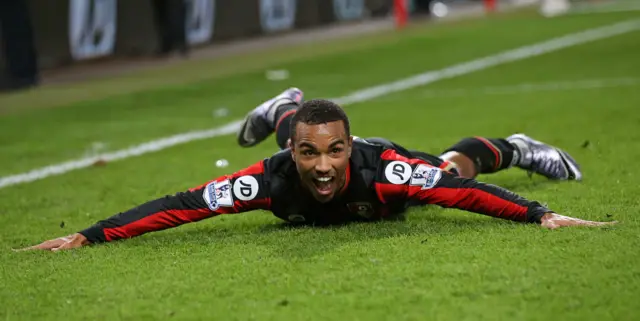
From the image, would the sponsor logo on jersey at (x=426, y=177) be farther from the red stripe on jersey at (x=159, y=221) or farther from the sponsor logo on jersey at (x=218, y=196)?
the red stripe on jersey at (x=159, y=221)

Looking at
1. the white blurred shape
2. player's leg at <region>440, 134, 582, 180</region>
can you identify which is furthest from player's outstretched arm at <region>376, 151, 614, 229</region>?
the white blurred shape

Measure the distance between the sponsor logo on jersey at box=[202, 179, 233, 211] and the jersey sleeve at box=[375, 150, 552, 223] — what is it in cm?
70

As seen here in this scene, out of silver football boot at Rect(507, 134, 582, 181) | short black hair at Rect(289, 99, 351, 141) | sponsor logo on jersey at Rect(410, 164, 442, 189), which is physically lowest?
silver football boot at Rect(507, 134, 582, 181)

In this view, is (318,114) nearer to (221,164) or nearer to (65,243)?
(65,243)

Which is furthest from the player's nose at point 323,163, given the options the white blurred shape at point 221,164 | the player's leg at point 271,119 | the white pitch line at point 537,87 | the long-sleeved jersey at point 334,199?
the white pitch line at point 537,87

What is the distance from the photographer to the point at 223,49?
2045 cm

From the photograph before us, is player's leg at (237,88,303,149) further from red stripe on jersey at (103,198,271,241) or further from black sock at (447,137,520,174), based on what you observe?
red stripe on jersey at (103,198,271,241)

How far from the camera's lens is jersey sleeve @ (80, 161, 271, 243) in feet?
19.2

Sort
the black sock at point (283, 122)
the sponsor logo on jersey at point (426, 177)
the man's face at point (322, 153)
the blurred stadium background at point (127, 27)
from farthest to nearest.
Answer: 1. the blurred stadium background at point (127, 27)
2. the black sock at point (283, 122)
3. the sponsor logo on jersey at point (426, 177)
4. the man's face at point (322, 153)

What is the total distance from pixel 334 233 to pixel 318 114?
2.13 ft

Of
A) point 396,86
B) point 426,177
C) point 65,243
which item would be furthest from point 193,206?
point 396,86

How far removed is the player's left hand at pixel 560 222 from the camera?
5.64 meters

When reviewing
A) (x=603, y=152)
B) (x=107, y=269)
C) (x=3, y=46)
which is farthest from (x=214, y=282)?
(x=3, y=46)

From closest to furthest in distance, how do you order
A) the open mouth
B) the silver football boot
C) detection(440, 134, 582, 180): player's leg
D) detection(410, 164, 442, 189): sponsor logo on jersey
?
the open mouth
detection(410, 164, 442, 189): sponsor logo on jersey
detection(440, 134, 582, 180): player's leg
the silver football boot
